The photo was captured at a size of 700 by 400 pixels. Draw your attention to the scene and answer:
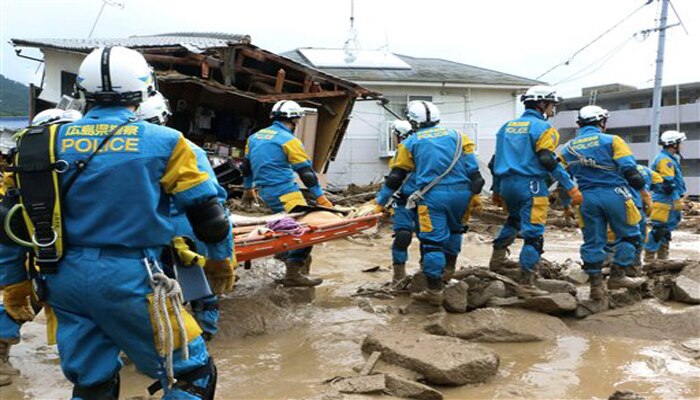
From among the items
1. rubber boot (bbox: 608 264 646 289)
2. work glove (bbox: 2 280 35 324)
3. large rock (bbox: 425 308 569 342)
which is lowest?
large rock (bbox: 425 308 569 342)

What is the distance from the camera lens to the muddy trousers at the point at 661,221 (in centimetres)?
930

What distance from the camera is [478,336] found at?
5.11 meters

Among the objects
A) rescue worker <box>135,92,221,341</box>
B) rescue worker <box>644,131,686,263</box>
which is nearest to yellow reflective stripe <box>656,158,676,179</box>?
rescue worker <box>644,131,686,263</box>

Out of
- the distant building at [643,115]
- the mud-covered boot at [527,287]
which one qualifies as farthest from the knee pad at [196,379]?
the distant building at [643,115]

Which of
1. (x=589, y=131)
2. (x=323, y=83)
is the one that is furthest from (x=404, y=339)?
(x=323, y=83)

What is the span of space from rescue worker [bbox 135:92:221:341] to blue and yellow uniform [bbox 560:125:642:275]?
12.5 ft

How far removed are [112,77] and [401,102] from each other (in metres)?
18.0

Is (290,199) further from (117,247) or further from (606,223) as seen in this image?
(117,247)

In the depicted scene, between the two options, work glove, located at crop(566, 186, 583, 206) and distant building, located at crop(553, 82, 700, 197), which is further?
distant building, located at crop(553, 82, 700, 197)

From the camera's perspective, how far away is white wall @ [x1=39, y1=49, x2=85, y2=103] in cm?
1113

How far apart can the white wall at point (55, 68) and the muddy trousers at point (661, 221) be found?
10147 mm

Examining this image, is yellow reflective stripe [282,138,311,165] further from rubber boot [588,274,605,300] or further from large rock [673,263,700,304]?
large rock [673,263,700,304]

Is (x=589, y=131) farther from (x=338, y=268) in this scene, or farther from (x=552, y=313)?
(x=338, y=268)

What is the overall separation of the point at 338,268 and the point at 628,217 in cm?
402
